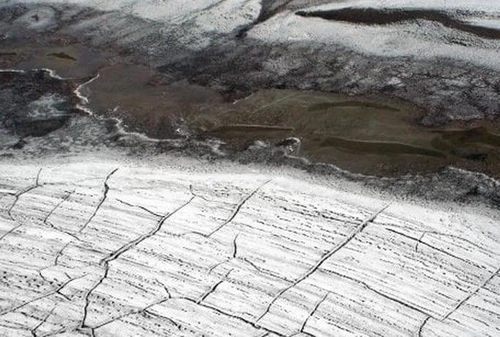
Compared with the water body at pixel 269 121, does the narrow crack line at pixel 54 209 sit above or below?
below

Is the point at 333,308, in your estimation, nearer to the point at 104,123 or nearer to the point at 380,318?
the point at 380,318

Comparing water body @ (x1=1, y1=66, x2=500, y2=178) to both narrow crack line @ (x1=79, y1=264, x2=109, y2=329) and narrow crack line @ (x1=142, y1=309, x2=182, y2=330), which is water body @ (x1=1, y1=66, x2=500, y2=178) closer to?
narrow crack line @ (x1=79, y1=264, x2=109, y2=329)

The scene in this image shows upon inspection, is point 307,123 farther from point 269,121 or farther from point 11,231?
point 11,231

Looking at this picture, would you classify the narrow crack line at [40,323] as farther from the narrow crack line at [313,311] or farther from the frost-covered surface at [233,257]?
the narrow crack line at [313,311]

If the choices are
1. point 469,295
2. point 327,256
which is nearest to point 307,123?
point 327,256

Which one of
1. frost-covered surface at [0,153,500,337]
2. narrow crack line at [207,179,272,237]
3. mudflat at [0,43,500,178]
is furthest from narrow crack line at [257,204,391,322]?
narrow crack line at [207,179,272,237]

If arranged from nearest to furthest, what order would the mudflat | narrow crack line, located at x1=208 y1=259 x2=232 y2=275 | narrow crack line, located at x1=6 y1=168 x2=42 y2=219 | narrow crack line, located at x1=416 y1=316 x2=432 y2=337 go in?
narrow crack line, located at x1=416 y1=316 x2=432 y2=337, narrow crack line, located at x1=208 y1=259 x2=232 y2=275, narrow crack line, located at x1=6 y1=168 x2=42 y2=219, the mudflat

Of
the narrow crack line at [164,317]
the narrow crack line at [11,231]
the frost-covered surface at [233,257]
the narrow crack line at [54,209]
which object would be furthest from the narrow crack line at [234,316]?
the narrow crack line at [11,231]

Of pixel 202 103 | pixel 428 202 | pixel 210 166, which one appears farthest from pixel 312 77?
pixel 428 202
